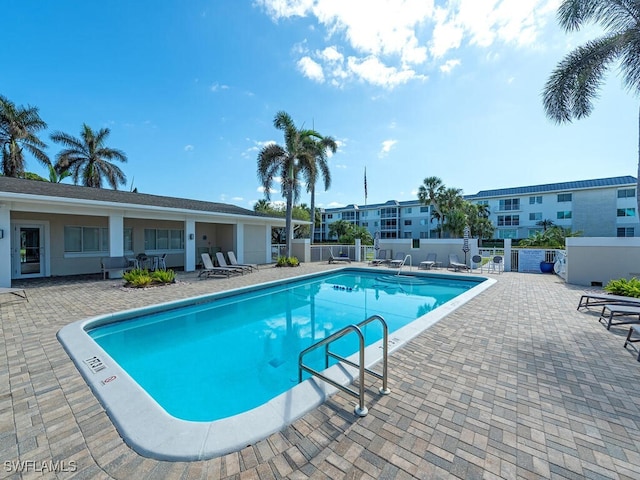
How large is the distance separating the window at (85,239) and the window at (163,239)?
6.45 ft

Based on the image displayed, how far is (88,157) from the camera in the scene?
2450 cm

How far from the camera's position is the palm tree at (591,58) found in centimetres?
893

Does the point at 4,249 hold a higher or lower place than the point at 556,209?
lower

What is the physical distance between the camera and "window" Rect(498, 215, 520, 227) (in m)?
39.9

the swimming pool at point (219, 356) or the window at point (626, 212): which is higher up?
the window at point (626, 212)

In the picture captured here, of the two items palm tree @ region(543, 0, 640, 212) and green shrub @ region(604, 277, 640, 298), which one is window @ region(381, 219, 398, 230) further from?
green shrub @ region(604, 277, 640, 298)

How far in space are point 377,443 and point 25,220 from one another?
16136 millimetres

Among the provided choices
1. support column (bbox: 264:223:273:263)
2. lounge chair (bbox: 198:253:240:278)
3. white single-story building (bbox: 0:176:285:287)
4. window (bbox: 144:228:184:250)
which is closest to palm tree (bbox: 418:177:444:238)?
support column (bbox: 264:223:273:263)

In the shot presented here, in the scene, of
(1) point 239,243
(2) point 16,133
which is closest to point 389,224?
(1) point 239,243

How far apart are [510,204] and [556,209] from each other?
529 centimetres

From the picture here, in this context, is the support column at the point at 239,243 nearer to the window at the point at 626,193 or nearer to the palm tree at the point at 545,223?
the palm tree at the point at 545,223

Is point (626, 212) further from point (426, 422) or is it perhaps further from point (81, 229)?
point (81, 229)

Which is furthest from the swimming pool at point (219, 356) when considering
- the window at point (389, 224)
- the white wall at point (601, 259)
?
the window at point (389, 224)

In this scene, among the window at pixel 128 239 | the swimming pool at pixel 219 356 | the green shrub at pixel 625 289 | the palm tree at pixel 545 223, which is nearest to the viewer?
the swimming pool at pixel 219 356
